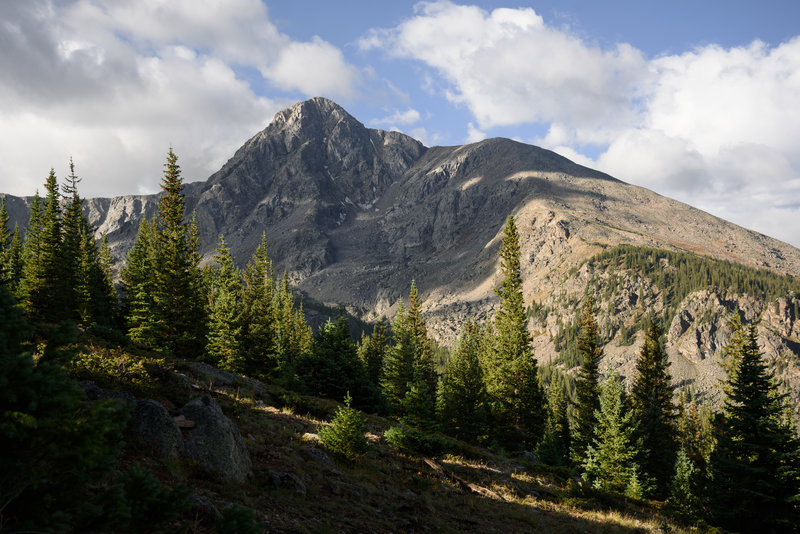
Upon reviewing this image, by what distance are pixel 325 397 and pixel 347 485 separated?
72.4 feet

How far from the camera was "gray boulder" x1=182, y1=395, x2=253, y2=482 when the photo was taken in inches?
411

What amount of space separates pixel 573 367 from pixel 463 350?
159141 mm

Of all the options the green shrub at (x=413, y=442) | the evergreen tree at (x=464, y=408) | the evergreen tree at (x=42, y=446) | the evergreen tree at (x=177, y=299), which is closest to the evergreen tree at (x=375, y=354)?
the evergreen tree at (x=464, y=408)

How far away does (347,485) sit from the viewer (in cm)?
1279

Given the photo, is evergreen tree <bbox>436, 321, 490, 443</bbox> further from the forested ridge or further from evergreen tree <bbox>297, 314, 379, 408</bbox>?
evergreen tree <bbox>297, 314, 379, 408</bbox>

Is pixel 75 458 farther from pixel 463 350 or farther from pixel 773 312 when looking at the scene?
pixel 773 312

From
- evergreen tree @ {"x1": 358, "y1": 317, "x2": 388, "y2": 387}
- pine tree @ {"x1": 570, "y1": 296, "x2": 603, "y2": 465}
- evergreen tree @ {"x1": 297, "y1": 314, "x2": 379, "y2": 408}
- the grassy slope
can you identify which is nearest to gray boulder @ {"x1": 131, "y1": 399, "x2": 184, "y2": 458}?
the grassy slope

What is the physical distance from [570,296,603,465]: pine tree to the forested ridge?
0.69 feet

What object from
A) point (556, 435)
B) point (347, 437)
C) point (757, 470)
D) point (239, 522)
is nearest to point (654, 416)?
point (556, 435)

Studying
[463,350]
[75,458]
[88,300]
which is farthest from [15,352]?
[88,300]

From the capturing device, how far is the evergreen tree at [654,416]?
3806 cm

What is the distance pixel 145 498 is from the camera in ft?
16.0

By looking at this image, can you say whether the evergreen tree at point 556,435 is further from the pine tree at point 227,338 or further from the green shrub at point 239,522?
the green shrub at point 239,522

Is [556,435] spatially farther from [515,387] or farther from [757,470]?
[757,470]
